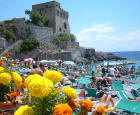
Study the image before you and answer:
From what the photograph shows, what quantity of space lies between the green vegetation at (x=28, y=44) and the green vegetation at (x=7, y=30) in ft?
11.8

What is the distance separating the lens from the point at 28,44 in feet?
112

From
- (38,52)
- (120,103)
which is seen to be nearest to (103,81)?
(120,103)

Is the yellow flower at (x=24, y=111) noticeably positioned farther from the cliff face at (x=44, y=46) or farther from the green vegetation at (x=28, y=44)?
the green vegetation at (x=28, y=44)

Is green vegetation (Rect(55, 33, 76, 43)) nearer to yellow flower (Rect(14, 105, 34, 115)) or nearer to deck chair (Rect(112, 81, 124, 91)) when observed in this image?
deck chair (Rect(112, 81, 124, 91))

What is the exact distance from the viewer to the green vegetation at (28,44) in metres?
34.0

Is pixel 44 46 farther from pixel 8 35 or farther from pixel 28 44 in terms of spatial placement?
pixel 8 35

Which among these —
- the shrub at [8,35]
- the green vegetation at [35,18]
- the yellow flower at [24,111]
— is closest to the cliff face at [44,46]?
the shrub at [8,35]

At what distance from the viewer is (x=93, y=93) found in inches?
222

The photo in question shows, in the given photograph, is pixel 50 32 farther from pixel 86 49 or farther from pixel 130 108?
pixel 130 108

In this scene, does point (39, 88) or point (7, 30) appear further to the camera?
point (7, 30)

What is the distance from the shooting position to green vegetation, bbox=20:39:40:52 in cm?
3400

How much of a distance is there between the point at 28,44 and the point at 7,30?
21.2 feet

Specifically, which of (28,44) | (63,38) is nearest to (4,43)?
(28,44)

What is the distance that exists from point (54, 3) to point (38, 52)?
582 inches
